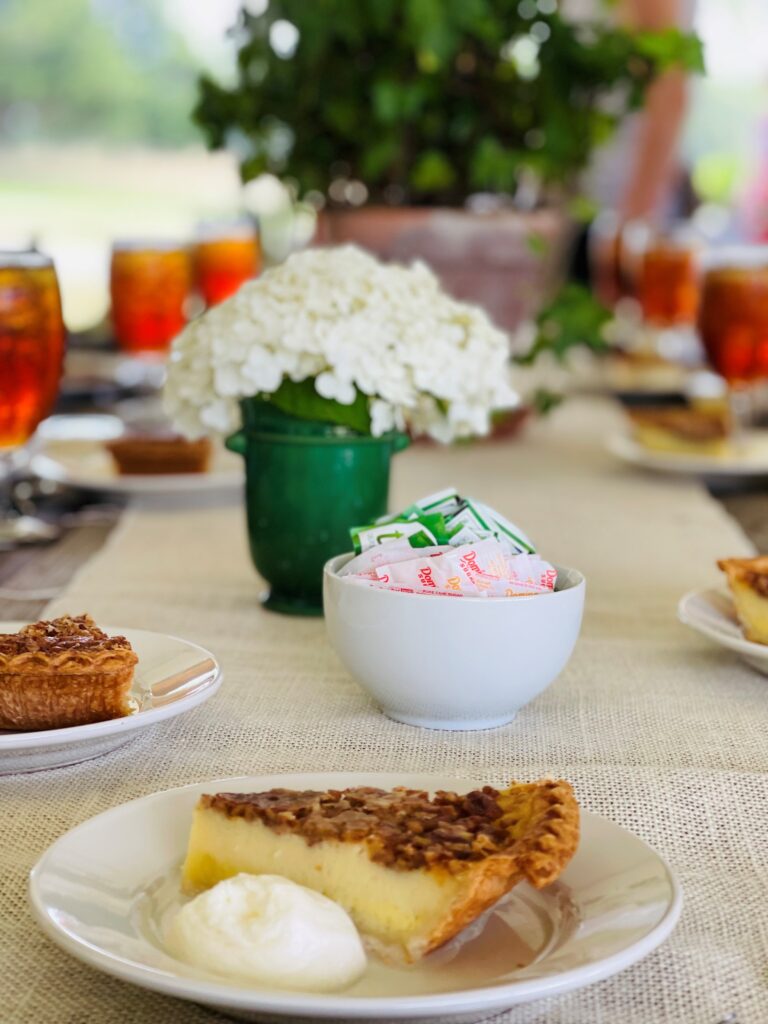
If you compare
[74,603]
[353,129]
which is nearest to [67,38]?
[353,129]

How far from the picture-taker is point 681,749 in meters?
0.84

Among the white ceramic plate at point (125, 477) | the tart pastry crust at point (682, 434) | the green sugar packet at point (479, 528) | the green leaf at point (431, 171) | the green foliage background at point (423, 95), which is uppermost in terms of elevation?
the green foliage background at point (423, 95)

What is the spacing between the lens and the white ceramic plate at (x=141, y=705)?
742mm

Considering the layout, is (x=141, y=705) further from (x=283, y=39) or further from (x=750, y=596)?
(x=283, y=39)

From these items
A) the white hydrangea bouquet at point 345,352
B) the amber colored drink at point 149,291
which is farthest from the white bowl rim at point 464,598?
the amber colored drink at point 149,291

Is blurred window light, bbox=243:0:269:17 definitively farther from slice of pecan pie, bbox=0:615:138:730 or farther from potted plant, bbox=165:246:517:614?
slice of pecan pie, bbox=0:615:138:730

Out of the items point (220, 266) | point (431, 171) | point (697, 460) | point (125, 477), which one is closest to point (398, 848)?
point (125, 477)

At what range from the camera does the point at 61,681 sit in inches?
29.9

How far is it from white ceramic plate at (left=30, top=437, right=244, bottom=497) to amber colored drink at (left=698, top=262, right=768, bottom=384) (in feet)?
2.30

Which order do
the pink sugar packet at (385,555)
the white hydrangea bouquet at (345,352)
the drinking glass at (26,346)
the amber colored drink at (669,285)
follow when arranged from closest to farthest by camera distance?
the pink sugar packet at (385,555)
the white hydrangea bouquet at (345,352)
the drinking glass at (26,346)
the amber colored drink at (669,285)

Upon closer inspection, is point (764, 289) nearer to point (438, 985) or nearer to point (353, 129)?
point (353, 129)

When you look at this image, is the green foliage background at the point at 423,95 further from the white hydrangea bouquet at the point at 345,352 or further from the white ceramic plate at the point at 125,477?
the white hydrangea bouquet at the point at 345,352

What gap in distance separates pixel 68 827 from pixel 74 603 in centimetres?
44

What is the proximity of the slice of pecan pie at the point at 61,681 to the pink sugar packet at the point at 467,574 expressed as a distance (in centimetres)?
16
